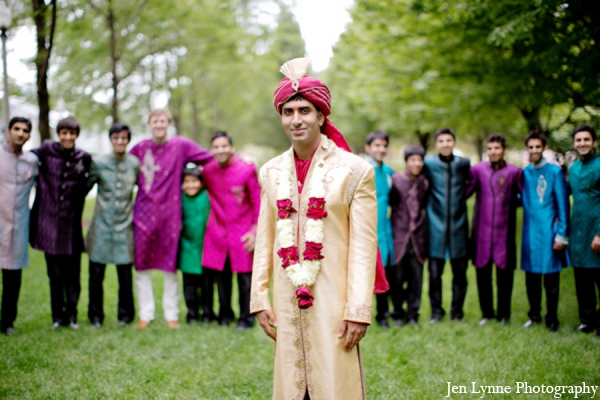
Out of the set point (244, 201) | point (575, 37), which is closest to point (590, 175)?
point (575, 37)

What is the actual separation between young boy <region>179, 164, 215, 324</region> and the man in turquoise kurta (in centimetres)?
453

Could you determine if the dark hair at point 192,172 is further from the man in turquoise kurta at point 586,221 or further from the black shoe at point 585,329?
the black shoe at point 585,329

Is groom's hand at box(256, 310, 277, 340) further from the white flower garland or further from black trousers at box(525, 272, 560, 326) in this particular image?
black trousers at box(525, 272, 560, 326)

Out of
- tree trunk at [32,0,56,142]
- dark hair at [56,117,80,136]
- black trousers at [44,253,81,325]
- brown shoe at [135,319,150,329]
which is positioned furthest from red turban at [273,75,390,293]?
tree trunk at [32,0,56,142]

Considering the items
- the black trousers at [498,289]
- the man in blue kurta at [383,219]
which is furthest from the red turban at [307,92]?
the black trousers at [498,289]

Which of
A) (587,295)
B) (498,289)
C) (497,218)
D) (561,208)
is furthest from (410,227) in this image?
(587,295)

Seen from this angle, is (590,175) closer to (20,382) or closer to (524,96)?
(524,96)

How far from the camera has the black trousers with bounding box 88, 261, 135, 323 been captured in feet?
20.4

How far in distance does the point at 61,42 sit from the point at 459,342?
32.4 feet

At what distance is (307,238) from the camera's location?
2916 mm

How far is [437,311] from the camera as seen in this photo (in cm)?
650

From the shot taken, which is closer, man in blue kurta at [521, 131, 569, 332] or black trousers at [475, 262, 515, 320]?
man in blue kurta at [521, 131, 569, 332]

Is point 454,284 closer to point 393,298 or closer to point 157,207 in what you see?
point 393,298

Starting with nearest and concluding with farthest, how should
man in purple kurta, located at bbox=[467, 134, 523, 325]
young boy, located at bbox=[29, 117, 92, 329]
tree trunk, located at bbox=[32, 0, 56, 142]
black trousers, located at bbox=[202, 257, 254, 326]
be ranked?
young boy, located at bbox=[29, 117, 92, 329]
man in purple kurta, located at bbox=[467, 134, 523, 325]
black trousers, located at bbox=[202, 257, 254, 326]
tree trunk, located at bbox=[32, 0, 56, 142]
